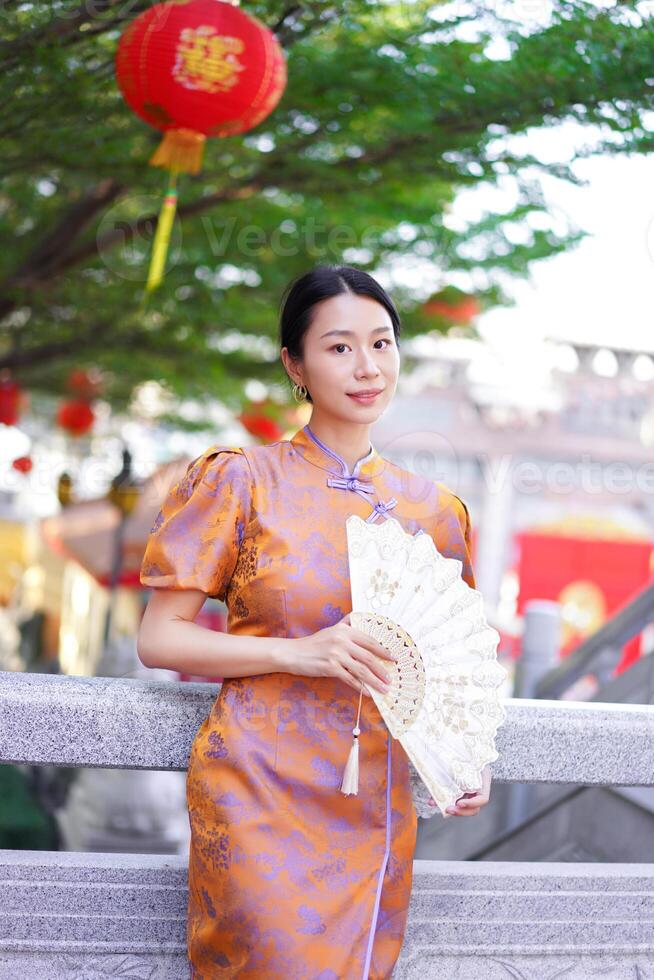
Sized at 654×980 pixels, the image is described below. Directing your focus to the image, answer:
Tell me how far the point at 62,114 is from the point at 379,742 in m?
2.53

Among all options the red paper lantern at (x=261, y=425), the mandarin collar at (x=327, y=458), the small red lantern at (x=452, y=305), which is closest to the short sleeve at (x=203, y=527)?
the mandarin collar at (x=327, y=458)

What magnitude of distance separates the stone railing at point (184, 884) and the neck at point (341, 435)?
0.49 metres

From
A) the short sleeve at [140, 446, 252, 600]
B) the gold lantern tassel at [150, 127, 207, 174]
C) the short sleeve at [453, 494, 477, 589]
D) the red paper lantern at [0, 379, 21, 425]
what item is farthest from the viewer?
the red paper lantern at [0, 379, 21, 425]

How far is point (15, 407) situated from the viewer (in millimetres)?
6008

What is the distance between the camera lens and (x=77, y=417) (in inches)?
293

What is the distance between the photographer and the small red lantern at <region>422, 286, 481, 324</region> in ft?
17.7

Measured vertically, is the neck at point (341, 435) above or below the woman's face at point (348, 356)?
below

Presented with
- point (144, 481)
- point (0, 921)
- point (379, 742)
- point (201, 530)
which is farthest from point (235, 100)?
point (144, 481)

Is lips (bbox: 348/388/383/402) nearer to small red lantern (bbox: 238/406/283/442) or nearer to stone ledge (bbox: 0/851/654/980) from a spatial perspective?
stone ledge (bbox: 0/851/654/980)

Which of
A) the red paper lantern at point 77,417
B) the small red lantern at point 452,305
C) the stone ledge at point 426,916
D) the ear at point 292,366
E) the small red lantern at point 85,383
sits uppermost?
the ear at point 292,366

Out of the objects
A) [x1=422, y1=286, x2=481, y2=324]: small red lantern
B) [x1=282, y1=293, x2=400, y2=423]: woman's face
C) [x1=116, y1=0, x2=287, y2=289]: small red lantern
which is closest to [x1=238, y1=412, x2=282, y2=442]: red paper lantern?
[x1=422, y1=286, x2=481, y2=324]: small red lantern

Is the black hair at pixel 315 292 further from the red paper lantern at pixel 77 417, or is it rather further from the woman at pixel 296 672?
the red paper lantern at pixel 77 417

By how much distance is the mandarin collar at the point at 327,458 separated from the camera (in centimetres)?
169

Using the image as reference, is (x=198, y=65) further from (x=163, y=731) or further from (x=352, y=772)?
(x=352, y=772)
